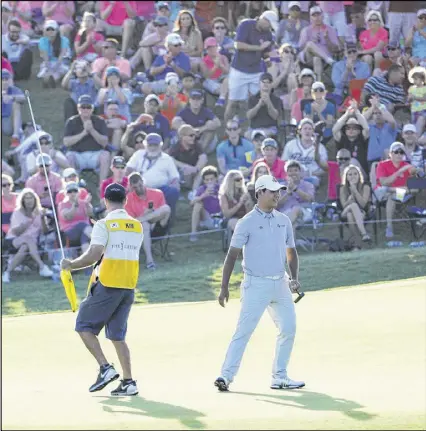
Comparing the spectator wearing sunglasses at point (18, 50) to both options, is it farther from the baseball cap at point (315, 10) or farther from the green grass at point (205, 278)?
the green grass at point (205, 278)

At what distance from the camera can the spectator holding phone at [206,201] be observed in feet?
68.0

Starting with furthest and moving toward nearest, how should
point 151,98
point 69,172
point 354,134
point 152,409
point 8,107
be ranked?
point 8,107 < point 151,98 < point 354,134 < point 69,172 < point 152,409

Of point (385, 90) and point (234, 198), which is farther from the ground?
point (385, 90)

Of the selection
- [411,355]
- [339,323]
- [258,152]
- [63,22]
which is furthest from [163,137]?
[411,355]

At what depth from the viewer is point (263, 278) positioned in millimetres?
11820

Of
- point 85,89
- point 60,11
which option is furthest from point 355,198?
point 60,11

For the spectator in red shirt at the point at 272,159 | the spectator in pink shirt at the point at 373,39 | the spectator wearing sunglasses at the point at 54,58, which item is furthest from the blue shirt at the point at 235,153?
the spectator wearing sunglasses at the point at 54,58

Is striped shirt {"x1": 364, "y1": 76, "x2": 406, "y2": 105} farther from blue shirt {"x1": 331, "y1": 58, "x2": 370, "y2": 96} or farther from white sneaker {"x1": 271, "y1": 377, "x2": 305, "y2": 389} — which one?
white sneaker {"x1": 271, "y1": 377, "x2": 305, "y2": 389}

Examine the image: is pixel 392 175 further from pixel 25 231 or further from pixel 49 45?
pixel 49 45

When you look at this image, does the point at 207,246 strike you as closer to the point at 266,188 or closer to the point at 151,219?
the point at 151,219

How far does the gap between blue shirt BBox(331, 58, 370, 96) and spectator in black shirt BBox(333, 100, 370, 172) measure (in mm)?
2032

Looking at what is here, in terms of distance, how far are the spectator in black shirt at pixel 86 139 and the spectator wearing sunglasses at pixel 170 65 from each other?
1.98m

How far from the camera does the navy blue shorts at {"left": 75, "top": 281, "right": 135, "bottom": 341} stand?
1150cm

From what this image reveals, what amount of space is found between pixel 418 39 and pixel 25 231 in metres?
7.43
